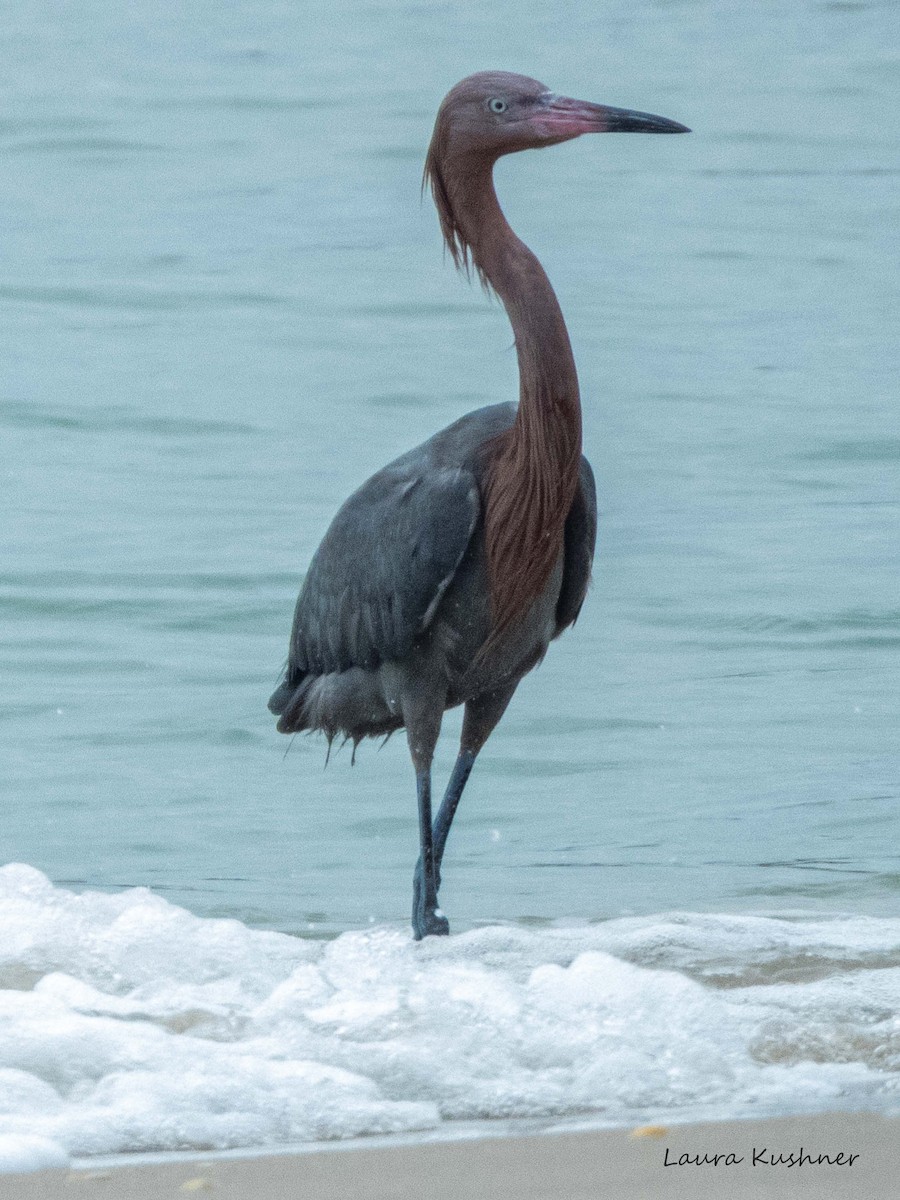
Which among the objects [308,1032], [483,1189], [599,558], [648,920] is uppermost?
[483,1189]

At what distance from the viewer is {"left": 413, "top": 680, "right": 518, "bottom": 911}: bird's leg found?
5.86m

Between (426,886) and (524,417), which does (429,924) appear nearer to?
(426,886)

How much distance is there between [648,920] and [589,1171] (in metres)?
2.65

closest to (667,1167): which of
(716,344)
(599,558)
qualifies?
(599,558)

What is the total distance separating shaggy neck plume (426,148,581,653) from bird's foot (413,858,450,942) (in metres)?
0.88

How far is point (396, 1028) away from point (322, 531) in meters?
10.2

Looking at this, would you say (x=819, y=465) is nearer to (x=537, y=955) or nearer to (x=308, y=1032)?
(x=537, y=955)

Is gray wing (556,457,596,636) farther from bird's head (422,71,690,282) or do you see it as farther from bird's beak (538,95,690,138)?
bird's beak (538,95,690,138)

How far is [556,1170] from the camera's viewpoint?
11.2ft

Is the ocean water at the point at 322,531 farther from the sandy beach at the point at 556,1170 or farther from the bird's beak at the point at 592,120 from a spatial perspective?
the bird's beak at the point at 592,120

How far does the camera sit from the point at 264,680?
11055 mm

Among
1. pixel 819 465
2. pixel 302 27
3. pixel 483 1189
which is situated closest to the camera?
pixel 483 1189

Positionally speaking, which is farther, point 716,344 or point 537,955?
point 716,344
